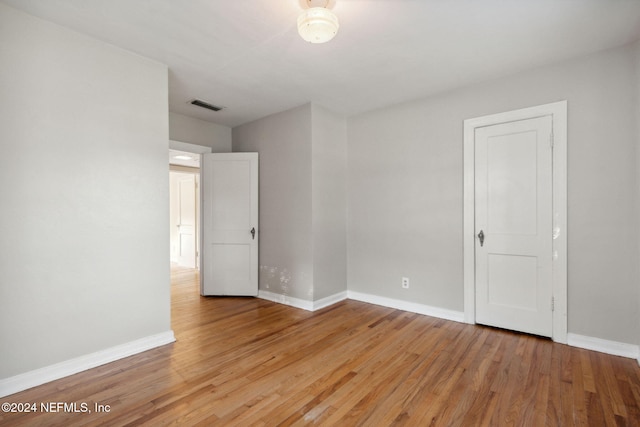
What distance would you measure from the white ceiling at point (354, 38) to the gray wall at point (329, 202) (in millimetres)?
696

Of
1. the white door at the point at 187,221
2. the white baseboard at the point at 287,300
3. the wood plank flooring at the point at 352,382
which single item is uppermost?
the white door at the point at 187,221

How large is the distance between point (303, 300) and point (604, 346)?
2.92 metres

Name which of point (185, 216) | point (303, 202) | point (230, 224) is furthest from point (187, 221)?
point (303, 202)

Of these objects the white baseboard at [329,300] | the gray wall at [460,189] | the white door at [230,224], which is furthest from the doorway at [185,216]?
the gray wall at [460,189]

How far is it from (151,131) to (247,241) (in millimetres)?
2085

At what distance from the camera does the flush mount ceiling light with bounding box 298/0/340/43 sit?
1.89 meters

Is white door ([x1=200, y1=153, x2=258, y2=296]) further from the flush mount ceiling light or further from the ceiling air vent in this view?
the flush mount ceiling light

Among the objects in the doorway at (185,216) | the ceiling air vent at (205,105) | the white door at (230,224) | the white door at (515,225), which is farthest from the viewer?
the doorway at (185,216)

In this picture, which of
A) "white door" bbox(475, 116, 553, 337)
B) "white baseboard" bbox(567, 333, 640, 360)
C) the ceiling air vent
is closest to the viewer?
"white baseboard" bbox(567, 333, 640, 360)

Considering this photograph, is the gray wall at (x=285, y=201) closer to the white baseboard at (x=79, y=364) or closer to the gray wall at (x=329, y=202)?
the gray wall at (x=329, y=202)

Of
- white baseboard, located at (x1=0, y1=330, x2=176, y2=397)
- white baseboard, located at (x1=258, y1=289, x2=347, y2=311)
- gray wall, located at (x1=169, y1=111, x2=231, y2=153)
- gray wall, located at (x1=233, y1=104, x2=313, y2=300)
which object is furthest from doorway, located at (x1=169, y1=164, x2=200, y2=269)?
white baseboard, located at (x1=0, y1=330, x2=176, y2=397)

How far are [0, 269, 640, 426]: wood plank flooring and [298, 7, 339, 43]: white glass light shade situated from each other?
2340 millimetres

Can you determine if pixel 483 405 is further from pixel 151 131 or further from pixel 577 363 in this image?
pixel 151 131

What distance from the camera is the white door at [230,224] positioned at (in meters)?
4.45
